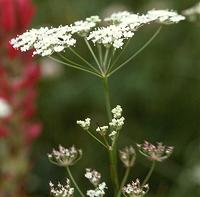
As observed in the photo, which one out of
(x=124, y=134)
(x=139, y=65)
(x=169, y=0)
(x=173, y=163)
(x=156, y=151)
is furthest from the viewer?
(x=169, y=0)

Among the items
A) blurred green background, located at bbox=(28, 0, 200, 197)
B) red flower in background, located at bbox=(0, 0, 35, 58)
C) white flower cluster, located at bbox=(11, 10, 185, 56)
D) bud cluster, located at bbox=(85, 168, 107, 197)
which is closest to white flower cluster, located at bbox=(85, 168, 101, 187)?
bud cluster, located at bbox=(85, 168, 107, 197)

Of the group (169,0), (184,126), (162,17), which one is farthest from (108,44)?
(169,0)

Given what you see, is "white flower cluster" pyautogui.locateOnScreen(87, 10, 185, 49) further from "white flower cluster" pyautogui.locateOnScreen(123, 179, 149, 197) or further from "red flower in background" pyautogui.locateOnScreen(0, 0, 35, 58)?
"red flower in background" pyautogui.locateOnScreen(0, 0, 35, 58)

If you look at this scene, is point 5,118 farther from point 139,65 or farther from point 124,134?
point 139,65

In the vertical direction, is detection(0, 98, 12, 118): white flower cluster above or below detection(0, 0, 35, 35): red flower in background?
below

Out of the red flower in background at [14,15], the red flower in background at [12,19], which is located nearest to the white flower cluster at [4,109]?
the red flower in background at [12,19]

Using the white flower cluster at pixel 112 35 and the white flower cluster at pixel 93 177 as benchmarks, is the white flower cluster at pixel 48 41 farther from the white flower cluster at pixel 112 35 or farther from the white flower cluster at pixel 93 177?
the white flower cluster at pixel 93 177

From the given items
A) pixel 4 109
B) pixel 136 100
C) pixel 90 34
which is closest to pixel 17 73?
pixel 4 109

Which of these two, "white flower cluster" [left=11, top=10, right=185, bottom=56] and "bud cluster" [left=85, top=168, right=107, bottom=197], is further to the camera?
"white flower cluster" [left=11, top=10, right=185, bottom=56]
